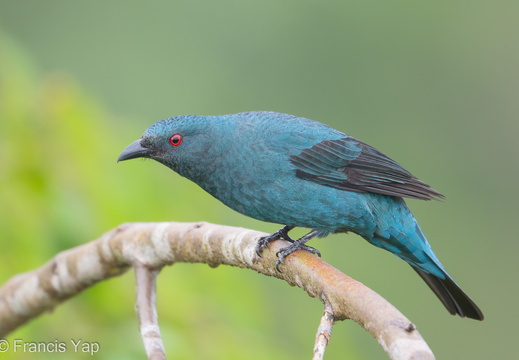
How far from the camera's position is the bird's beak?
14.7 feet

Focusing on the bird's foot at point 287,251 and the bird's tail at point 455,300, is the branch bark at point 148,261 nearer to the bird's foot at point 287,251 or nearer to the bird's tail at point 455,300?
the bird's foot at point 287,251

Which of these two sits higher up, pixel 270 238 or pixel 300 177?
pixel 300 177

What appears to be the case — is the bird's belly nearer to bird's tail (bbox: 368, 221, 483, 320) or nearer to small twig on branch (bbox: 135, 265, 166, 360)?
bird's tail (bbox: 368, 221, 483, 320)

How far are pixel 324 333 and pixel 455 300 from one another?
2109 millimetres

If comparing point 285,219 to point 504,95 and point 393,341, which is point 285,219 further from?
point 504,95

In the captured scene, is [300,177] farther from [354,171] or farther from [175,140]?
[175,140]

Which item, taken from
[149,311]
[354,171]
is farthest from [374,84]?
[149,311]

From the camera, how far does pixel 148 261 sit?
4109 mm

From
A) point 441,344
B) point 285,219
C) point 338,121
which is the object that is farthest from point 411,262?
point 338,121

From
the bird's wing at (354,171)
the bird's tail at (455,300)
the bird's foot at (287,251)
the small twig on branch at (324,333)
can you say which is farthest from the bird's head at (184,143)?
the small twig on branch at (324,333)

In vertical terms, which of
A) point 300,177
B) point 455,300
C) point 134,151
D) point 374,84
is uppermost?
point 374,84

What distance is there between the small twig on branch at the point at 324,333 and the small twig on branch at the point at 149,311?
2.37 ft

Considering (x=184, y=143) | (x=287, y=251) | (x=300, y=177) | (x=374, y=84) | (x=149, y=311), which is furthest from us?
(x=374, y=84)

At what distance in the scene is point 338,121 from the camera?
400 inches
